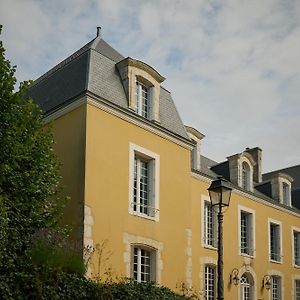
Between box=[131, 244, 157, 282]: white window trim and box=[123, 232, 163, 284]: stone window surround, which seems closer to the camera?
box=[123, 232, 163, 284]: stone window surround

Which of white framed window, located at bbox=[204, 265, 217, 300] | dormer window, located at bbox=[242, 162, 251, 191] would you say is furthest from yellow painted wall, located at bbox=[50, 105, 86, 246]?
dormer window, located at bbox=[242, 162, 251, 191]

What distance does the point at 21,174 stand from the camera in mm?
11789

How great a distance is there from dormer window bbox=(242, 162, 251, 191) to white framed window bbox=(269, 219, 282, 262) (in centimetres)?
184

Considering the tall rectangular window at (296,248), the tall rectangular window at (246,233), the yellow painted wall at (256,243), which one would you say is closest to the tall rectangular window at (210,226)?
the yellow painted wall at (256,243)

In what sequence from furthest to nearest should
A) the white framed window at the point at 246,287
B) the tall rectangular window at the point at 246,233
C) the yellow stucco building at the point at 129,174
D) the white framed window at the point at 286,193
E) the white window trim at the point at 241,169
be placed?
the white framed window at the point at 286,193 → the white window trim at the point at 241,169 → the tall rectangular window at the point at 246,233 → the white framed window at the point at 246,287 → the yellow stucco building at the point at 129,174

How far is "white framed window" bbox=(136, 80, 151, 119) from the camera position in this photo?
16.0 meters

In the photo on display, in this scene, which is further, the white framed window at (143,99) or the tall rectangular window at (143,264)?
the white framed window at (143,99)

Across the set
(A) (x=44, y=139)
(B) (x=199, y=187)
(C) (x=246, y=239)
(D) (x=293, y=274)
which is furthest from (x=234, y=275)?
(A) (x=44, y=139)

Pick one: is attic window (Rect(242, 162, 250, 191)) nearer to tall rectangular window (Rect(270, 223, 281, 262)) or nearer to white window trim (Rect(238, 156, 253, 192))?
white window trim (Rect(238, 156, 253, 192))

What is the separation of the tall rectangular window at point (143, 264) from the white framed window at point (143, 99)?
151 inches

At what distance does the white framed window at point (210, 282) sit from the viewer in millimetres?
18812

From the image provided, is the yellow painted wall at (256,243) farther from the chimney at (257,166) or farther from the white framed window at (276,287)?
the chimney at (257,166)

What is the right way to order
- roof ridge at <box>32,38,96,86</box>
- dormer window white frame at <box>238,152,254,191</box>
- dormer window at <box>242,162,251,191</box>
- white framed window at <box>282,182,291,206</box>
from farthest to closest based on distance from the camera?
white framed window at <box>282,182,291,206</box>
dormer window at <box>242,162,251,191</box>
dormer window white frame at <box>238,152,254,191</box>
roof ridge at <box>32,38,96,86</box>

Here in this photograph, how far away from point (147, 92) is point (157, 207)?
3434 mm
